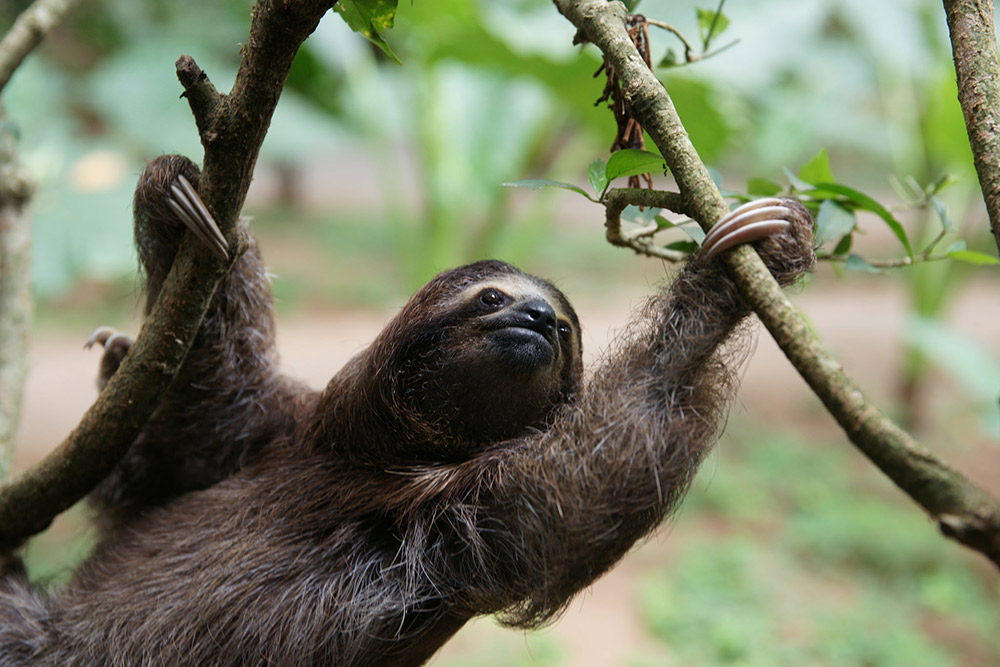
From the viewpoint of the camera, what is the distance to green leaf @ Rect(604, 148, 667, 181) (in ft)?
6.58

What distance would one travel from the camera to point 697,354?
217cm

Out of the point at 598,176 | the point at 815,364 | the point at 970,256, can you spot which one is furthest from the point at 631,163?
the point at 970,256

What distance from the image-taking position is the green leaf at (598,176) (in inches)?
82.2

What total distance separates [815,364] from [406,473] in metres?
1.42

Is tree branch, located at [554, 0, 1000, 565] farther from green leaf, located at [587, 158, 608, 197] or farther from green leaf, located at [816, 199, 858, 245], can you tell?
green leaf, located at [816, 199, 858, 245]

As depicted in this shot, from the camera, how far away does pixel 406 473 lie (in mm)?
2666

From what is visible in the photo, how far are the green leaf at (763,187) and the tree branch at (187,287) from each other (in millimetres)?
1438

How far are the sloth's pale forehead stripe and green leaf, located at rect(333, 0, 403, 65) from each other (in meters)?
0.94

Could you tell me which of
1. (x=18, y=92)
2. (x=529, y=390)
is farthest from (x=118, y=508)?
(x=18, y=92)

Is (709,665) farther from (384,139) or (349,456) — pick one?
(384,139)

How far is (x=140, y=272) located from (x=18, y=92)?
4384mm

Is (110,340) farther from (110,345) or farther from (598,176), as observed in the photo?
(598,176)

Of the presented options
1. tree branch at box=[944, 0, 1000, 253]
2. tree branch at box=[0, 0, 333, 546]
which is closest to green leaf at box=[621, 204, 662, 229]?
tree branch at box=[944, 0, 1000, 253]

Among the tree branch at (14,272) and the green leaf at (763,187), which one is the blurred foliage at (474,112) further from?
the green leaf at (763,187)
